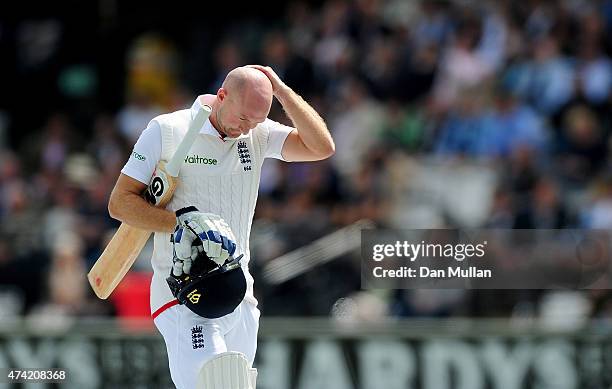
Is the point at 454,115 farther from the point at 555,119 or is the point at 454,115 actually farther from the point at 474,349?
the point at 474,349

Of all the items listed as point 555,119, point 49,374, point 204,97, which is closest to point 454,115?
point 555,119

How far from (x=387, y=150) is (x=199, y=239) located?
7.65 m

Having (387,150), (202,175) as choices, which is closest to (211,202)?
(202,175)

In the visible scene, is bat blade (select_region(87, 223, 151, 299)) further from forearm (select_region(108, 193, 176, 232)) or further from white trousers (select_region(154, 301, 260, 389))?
white trousers (select_region(154, 301, 260, 389))

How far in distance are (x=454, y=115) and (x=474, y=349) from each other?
166 inches

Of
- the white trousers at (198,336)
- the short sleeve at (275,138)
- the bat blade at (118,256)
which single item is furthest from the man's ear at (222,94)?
the white trousers at (198,336)

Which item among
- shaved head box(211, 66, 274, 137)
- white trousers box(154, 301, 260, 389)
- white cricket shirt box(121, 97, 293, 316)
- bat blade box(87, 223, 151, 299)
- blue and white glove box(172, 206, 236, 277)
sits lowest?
white trousers box(154, 301, 260, 389)

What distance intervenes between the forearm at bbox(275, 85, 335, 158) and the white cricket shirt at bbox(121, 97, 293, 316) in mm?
255

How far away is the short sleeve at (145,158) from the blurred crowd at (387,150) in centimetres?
508

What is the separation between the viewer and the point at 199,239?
5.57 m

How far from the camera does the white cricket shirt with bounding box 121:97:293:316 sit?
5898 mm

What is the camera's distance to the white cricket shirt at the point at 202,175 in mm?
5898

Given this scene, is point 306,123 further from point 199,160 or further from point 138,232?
point 138,232

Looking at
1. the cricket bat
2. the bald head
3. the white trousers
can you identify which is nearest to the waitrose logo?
the cricket bat
